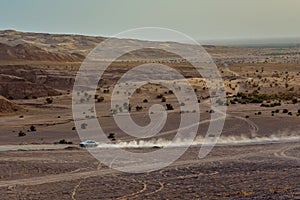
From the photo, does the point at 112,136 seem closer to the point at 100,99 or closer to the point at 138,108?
the point at 138,108

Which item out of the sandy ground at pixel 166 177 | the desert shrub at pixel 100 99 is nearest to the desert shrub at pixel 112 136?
the sandy ground at pixel 166 177

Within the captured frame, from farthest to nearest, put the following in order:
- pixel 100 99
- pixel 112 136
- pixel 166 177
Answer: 1. pixel 100 99
2. pixel 112 136
3. pixel 166 177

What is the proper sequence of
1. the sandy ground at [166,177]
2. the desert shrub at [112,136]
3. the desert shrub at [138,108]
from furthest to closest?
the desert shrub at [138,108]
the desert shrub at [112,136]
the sandy ground at [166,177]

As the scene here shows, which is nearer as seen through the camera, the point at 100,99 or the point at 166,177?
the point at 166,177

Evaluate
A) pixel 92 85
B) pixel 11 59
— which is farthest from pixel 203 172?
pixel 11 59

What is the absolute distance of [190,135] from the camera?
3566 centimetres

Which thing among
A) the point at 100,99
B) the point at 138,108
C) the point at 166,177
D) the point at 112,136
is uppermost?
the point at 100,99

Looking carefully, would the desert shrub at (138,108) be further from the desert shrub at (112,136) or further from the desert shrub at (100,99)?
the desert shrub at (112,136)

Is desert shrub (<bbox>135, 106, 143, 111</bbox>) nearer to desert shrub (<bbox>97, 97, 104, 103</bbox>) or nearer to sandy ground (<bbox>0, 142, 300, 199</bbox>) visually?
desert shrub (<bbox>97, 97, 104, 103</bbox>)

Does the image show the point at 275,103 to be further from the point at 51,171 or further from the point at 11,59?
the point at 11,59

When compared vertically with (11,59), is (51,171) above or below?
below

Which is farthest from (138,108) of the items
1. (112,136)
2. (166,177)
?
(166,177)

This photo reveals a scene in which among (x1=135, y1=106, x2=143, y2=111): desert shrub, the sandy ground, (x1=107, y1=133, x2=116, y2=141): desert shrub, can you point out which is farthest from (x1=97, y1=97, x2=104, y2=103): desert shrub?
the sandy ground

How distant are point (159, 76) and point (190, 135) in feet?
131
